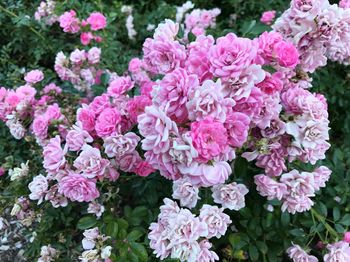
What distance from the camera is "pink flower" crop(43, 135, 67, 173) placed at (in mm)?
1709

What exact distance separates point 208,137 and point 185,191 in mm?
331

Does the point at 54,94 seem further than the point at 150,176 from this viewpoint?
Yes

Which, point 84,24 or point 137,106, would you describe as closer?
point 137,106

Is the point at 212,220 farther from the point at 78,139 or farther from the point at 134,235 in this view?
the point at 78,139

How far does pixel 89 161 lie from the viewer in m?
1.68

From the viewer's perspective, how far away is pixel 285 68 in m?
1.60

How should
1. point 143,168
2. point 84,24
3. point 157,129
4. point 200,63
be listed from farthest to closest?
1. point 84,24
2. point 143,168
3. point 200,63
4. point 157,129

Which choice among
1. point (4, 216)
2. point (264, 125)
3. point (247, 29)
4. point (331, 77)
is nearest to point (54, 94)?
point (4, 216)

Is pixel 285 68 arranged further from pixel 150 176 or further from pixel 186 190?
pixel 150 176

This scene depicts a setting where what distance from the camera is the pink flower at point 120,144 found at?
5.45 ft

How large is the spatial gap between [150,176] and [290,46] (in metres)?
0.90

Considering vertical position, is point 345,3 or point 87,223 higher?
point 345,3

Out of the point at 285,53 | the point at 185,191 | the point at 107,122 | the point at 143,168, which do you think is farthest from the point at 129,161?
the point at 285,53

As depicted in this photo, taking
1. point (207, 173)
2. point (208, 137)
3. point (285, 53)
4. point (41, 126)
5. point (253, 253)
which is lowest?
point (253, 253)
